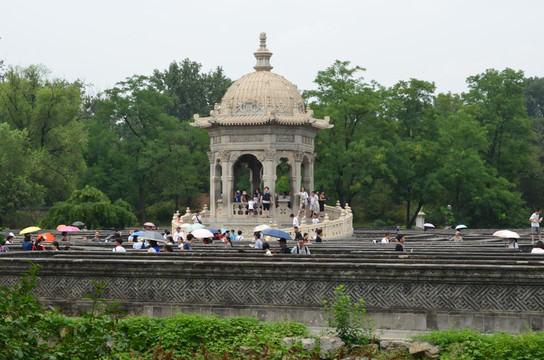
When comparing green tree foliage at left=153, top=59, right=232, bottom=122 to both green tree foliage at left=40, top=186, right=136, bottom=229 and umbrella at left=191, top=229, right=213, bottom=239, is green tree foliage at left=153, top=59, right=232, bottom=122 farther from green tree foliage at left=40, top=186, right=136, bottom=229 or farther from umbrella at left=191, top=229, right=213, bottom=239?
umbrella at left=191, top=229, right=213, bottom=239

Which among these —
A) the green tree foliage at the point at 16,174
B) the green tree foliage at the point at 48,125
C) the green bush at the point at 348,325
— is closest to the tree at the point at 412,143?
the green tree foliage at the point at 48,125

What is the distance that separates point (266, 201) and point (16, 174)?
78.4ft

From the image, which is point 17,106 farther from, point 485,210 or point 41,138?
point 485,210

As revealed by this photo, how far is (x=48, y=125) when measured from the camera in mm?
62062

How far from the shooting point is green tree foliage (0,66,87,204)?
60469mm

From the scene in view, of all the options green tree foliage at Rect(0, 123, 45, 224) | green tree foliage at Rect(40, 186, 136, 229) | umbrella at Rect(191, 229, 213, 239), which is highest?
green tree foliage at Rect(0, 123, 45, 224)

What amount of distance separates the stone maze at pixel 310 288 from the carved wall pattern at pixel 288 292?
0.02m

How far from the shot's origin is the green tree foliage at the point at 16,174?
56250mm

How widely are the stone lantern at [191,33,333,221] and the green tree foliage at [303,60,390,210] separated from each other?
1364cm

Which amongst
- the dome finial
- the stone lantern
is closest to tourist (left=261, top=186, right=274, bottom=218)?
the stone lantern

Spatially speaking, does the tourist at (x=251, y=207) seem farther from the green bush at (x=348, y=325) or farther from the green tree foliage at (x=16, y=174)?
the green bush at (x=348, y=325)

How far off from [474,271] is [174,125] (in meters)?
55.4

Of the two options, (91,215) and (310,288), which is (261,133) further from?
(310,288)

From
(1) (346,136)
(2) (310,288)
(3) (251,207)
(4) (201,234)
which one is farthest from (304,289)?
(1) (346,136)
